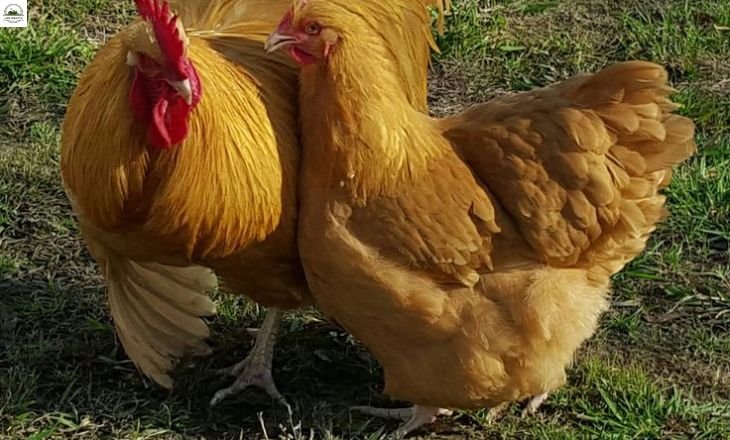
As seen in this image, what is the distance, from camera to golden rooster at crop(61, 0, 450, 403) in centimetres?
330

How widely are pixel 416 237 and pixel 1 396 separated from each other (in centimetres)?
159

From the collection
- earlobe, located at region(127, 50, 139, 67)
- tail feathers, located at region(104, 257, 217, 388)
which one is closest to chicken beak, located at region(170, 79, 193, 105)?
earlobe, located at region(127, 50, 139, 67)

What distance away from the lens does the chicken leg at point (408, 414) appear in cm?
402

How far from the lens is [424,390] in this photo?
3.75 metres

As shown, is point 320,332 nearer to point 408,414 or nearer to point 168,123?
point 408,414

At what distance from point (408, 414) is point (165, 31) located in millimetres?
1677

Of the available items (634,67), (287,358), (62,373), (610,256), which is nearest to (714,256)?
(610,256)

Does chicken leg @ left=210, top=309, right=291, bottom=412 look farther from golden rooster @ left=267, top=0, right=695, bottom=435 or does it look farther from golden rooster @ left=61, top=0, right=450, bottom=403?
golden rooster @ left=267, top=0, right=695, bottom=435

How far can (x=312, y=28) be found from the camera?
340 cm

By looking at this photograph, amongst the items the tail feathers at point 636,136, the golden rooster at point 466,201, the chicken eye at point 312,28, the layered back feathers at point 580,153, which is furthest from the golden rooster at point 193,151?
the tail feathers at point 636,136

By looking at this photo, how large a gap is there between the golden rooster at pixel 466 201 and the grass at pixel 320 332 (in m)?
0.54

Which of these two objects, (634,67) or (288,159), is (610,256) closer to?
(634,67)

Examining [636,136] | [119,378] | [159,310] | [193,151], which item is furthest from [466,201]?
[119,378]

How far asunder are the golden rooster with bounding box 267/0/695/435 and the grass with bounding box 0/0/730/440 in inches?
21.1
